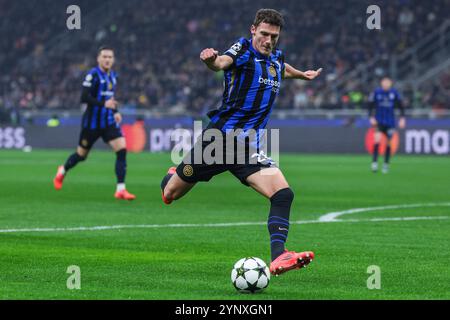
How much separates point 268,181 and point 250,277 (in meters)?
1.36

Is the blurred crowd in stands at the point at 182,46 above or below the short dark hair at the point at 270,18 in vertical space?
above

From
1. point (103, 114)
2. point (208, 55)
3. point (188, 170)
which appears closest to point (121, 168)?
point (103, 114)

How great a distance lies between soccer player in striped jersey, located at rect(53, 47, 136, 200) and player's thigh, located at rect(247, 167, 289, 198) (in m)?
8.29

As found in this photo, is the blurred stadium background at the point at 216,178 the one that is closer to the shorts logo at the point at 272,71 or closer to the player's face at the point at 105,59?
the shorts logo at the point at 272,71

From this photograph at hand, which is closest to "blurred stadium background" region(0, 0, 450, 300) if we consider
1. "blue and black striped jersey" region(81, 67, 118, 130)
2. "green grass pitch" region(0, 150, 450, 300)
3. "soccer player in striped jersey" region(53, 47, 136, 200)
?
"green grass pitch" region(0, 150, 450, 300)

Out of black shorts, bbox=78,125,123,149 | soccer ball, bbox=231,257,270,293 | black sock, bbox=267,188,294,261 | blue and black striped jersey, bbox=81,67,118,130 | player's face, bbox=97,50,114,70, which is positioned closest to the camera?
soccer ball, bbox=231,257,270,293

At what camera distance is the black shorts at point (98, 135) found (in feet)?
55.7

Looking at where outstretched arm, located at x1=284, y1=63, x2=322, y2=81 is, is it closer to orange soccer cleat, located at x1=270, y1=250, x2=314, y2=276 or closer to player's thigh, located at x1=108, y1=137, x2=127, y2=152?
orange soccer cleat, located at x1=270, y1=250, x2=314, y2=276

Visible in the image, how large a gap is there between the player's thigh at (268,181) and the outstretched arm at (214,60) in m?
0.95

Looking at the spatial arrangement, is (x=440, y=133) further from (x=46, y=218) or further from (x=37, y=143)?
(x=46, y=218)

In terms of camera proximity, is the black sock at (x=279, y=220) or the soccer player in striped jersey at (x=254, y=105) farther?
the soccer player in striped jersey at (x=254, y=105)

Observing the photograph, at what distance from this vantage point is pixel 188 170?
889 centimetres

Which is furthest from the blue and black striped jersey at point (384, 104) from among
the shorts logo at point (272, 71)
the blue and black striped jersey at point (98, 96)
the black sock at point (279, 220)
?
the black sock at point (279, 220)

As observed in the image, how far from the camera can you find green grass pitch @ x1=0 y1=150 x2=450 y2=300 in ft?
24.7
